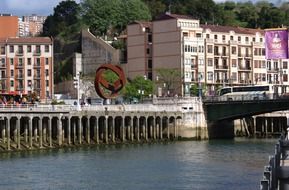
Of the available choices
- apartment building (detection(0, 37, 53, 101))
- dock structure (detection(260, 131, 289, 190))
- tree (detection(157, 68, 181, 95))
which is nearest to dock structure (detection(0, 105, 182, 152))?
tree (detection(157, 68, 181, 95))

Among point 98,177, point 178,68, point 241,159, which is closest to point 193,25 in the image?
point 178,68

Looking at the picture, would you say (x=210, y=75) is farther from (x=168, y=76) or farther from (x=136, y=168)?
(x=136, y=168)

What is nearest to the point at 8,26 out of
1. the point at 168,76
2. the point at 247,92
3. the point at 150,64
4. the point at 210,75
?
the point at 150,64

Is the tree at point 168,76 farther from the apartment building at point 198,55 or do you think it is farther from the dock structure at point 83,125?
the dock structure at point 83,125

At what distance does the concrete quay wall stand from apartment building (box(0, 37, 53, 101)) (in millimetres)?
44343

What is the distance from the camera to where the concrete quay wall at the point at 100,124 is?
8812cm

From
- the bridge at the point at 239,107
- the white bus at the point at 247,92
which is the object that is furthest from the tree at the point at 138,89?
the bridge at the point at 239,107

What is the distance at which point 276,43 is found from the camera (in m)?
65.2

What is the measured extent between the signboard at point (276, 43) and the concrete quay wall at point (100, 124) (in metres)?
31.4

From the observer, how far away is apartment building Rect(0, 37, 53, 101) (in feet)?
516

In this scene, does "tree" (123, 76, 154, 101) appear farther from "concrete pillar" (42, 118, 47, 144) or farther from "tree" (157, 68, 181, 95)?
"concrete pillar" (42, 118, 47, 144)

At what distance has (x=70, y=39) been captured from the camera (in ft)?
592

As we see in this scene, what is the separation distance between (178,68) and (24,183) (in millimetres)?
95470

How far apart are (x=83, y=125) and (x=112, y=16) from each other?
8368cm
